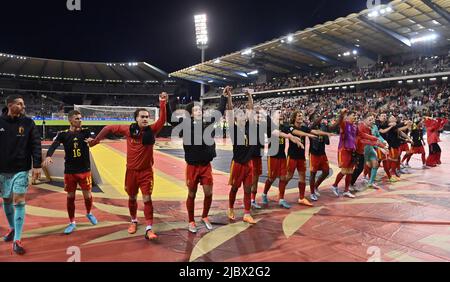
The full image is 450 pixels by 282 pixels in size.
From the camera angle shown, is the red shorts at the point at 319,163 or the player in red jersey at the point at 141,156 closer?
the player in red jersey at the point at 141,156

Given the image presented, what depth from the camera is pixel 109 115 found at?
29344mm

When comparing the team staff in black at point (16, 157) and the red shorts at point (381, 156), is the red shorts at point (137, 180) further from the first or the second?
the red shorts at point (381, 156)

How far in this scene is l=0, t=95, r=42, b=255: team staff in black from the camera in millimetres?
4113

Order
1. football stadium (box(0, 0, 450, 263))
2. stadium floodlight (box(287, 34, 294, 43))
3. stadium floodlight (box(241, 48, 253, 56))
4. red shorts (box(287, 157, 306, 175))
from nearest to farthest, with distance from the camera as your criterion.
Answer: football stadium (box(0, 0, 450, 263))
red shorts (box(287, 157, 306, 175))
stadium floodlight (box(287, 34, 294, 43))
stadium floodlight (box(241, 48, 253, 56))

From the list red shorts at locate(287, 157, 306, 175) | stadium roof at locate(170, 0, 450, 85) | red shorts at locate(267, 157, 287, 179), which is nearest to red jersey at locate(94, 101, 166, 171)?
red shorts at locate(267, 157, 287, 179)

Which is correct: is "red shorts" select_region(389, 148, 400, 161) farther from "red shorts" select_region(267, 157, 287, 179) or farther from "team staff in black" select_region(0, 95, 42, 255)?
"team staff in black" select_region(0, 95, 42, 255)

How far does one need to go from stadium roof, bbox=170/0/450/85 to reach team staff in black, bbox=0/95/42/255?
85.8 feet

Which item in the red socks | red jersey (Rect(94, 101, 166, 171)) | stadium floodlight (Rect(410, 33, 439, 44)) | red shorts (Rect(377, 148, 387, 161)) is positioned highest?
stadium floodlight (Rect(410, 33, 439, 44))

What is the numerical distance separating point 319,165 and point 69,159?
5227 mm

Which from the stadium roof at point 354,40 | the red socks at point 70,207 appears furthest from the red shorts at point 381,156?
the stadium roof at point 354,40

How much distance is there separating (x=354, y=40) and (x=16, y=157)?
111 ft

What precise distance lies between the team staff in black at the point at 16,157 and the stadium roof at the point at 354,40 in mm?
26167

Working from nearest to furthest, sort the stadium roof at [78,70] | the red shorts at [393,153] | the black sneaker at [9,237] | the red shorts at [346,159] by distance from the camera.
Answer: the black sneaker at [9,237], the red shorts at [346,159], the red shorts at [393,153], the stadium roof at [78,70]

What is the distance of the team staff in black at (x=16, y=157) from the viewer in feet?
13.5
